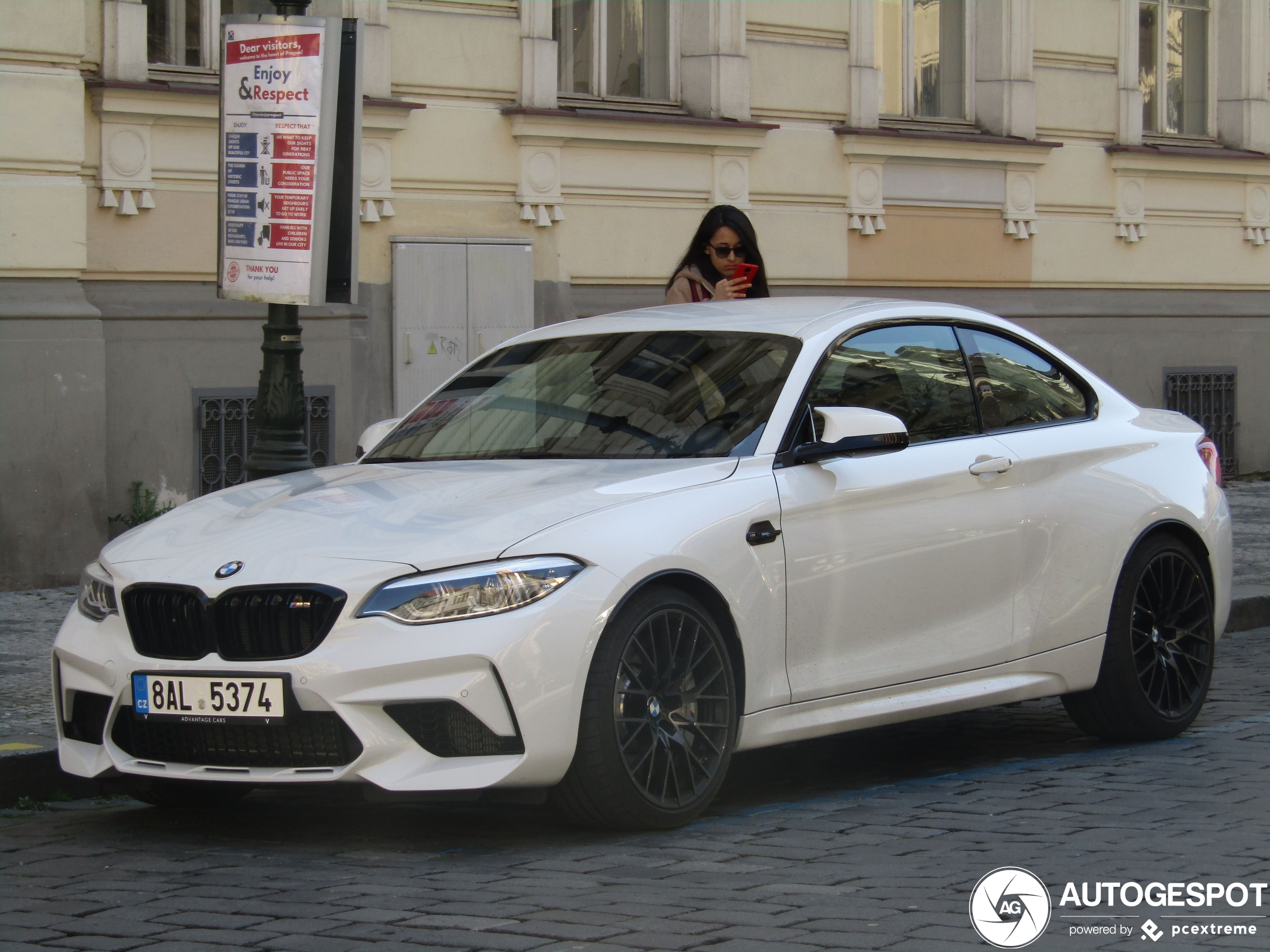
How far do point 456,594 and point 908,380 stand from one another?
212 centimetres

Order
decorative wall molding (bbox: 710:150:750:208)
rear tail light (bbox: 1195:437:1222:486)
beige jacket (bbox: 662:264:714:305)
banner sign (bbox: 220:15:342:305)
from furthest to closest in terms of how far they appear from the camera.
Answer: decorative wall molding (bbox: 710:150:750:208) < beige jacket (bbox: 662:264:714:305) < banner sign (bbox: 220:15:342:305) < rear tail light (bbox: 1195:437:1222:486)

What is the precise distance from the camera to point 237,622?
527 centimetres

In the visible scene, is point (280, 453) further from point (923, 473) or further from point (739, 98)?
point (739, 98)

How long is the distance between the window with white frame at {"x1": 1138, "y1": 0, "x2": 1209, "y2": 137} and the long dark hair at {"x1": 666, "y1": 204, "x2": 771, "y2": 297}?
33.2ft

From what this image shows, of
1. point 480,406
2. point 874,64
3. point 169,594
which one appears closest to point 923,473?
point 480,406

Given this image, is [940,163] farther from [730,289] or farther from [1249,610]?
[730,289]

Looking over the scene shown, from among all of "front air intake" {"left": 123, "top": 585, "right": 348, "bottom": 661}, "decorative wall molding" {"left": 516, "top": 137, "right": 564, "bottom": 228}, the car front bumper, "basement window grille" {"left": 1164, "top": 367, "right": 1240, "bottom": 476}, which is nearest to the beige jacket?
the car front bumper

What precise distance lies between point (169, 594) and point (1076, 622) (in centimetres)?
315

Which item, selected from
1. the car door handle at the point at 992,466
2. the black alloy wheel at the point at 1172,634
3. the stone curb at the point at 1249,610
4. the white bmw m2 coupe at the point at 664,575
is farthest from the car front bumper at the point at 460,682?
the stone curb at the point at 1249,610

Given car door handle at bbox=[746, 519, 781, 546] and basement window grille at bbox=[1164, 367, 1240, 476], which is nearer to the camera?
car door handle at bbox=[746, 519, 781, 546]

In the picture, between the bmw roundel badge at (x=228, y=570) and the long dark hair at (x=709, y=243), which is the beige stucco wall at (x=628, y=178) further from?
the bmw roundel badge at (x=228, y=570)

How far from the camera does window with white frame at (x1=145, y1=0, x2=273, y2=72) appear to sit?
12.2 metres

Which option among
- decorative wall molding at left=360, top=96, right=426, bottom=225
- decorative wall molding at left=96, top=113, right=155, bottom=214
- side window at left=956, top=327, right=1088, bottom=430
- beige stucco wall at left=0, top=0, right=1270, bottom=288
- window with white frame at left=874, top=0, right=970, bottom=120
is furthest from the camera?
window with white frame at left=874, top=0, right=970, bottom=120

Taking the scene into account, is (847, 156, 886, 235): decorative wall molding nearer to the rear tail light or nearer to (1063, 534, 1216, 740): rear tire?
the rear tail light
